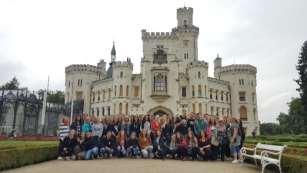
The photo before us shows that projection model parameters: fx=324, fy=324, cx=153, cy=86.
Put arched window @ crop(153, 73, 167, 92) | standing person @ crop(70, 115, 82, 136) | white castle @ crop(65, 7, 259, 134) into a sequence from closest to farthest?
standing person @ crop(70, 115, 82, 136)
white castle @ crop(65, 7, 259, 134)
arched window @ crop(153, 73, 167, 92)

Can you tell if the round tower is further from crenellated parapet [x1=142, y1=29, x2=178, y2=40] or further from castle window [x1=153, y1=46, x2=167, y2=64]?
castle window [x1=153, y1=46, x2=167, y2=64]

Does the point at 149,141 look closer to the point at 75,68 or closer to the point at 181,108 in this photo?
the point at 181,108

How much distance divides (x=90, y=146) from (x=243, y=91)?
48857 millimetres

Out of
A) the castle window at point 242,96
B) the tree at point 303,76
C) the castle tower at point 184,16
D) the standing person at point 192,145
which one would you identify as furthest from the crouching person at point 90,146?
Answer: the castle tower at point 184,16

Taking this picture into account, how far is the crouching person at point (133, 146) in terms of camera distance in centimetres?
1558

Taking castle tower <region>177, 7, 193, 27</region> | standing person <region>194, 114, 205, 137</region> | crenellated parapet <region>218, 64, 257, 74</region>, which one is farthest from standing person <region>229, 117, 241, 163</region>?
castle tower <region>177, 7, 193, 27</region>

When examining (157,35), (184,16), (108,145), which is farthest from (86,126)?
(184,16)

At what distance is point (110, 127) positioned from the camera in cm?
1571

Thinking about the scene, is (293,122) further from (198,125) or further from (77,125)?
(77,125)

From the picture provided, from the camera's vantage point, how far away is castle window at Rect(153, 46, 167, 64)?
52250 mm

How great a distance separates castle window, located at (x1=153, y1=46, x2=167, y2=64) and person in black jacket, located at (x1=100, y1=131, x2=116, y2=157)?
37.1 meters

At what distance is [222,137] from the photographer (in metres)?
14.6

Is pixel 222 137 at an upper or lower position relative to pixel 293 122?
lower

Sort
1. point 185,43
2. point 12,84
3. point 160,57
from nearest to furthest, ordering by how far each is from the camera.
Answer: point 160,57, point 185,43, point 12,84
